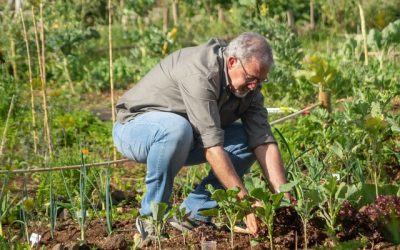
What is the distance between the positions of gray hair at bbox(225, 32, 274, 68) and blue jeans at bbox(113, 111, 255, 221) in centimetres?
41

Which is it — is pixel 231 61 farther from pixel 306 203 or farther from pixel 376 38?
pixel 376 38

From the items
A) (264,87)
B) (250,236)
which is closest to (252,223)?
(250,236)

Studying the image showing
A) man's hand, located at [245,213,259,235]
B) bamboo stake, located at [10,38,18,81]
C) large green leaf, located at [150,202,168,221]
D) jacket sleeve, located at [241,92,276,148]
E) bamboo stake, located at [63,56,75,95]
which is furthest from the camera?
bamboo stake, located at [63,56,75,95]

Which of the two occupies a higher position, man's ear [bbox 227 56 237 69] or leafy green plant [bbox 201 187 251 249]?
man's ear [bbox 227 56 237 69]

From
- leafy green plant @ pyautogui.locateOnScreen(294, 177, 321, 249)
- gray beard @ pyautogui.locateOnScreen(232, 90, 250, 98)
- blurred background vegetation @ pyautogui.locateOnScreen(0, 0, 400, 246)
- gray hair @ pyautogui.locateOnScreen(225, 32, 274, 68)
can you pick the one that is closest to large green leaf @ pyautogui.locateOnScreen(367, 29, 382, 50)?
blurred background vegetation @ pyautogui.locateOnScreen(0, 0, 400, 246)

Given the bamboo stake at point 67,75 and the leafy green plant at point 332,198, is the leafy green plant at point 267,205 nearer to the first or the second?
the leafy green plant at point 332,198

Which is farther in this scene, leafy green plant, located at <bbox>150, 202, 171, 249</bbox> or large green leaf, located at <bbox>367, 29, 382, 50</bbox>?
large green leaf, located at <bbox>367, 29, 382, 50</bbox>

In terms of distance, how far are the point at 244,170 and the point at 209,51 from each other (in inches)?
27.7

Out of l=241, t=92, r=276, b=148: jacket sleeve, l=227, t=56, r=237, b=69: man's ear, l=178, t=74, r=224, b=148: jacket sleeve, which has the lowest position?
l=241, t=92, r=276, b=148: jacket sleeve

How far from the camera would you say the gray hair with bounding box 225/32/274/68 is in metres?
4.08

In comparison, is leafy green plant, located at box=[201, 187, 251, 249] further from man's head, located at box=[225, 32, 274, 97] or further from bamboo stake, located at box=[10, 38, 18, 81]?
bamboo stake, located at box=[10, 38, 18, 81]

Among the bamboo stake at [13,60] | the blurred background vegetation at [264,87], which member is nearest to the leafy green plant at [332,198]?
the blurred background vegetation at [264,87]

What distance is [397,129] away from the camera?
179 inches

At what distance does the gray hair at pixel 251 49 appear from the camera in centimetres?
408
